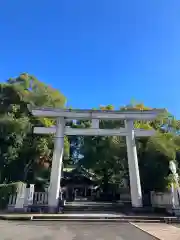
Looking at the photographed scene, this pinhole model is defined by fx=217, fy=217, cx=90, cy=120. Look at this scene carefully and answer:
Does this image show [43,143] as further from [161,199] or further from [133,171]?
[161,199]

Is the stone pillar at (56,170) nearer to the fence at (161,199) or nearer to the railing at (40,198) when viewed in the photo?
the railing at (40,198)

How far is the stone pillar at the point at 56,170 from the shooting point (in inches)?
422

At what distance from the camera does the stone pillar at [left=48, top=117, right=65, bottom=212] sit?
10.7 m

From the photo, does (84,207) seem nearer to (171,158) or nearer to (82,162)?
(171,158)


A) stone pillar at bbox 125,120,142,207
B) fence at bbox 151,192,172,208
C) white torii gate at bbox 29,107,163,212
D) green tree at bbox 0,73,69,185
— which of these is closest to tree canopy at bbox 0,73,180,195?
green tree at bbox 0,73,69,185

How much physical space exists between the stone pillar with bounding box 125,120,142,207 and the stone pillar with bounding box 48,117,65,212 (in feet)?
12.3

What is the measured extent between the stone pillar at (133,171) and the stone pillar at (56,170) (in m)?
3.76

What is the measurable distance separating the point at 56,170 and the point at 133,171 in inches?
160

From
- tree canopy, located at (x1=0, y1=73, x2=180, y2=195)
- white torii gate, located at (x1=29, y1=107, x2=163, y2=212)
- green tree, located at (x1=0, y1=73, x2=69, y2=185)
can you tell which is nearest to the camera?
white torii gate, located at (x1=29, y1=107, x2=163, y2=212)

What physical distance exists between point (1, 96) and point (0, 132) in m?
3.22

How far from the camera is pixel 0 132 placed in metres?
15.3

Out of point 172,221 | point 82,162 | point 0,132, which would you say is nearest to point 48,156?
point 0,132

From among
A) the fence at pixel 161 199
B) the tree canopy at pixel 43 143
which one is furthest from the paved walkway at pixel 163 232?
the tree canopy at pixel 43 143

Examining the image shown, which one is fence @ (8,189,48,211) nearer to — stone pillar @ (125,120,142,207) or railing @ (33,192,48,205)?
railing @ (33,192,48,205)
